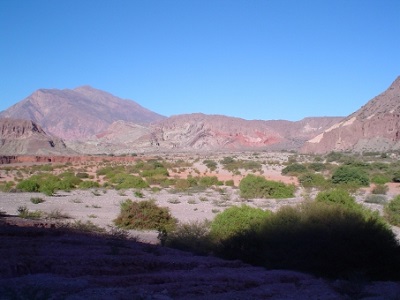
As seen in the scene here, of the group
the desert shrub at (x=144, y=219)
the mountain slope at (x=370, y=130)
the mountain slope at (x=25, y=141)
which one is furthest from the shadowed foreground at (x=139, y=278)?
the mountain slope at (x=25, y=141)

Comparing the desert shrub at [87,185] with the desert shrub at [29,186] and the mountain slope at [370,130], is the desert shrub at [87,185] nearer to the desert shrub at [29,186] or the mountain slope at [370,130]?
the desert shrub at [29,186]

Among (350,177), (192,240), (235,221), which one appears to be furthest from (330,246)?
(350,177)

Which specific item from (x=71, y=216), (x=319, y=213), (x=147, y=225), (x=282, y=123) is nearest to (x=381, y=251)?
(x=319, y=213)

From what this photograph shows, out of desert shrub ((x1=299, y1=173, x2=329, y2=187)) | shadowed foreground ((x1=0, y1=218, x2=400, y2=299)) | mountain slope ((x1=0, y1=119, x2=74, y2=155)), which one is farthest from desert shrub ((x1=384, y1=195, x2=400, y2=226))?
mountain slope ((x1=0, y1=119, x2=74, y2=155))

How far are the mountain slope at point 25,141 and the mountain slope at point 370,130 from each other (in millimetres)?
64248

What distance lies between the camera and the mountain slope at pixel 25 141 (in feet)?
380

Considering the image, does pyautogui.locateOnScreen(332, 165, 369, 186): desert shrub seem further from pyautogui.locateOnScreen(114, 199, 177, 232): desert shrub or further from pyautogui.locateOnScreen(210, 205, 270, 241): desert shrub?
pyautogui.locateOnScreen(210, 205, 270, 241): desert shrub

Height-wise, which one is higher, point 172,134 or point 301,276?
point 172,134

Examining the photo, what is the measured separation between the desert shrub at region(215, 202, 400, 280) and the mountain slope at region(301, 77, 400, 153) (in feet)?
306

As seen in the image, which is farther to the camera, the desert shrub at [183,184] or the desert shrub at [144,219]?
the desert shrub at [183,184]

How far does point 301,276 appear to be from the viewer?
35.8 feet

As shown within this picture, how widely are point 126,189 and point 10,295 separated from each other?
32523 mm

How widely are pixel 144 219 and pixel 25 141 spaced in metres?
110

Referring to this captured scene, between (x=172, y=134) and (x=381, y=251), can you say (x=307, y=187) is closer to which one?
(x=381, y=251)
